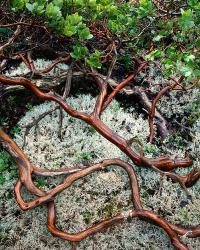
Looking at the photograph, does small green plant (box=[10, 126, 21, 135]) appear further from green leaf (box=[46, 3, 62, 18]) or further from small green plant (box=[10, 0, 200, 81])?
green leaf (box=[46, 3, 62, 18])

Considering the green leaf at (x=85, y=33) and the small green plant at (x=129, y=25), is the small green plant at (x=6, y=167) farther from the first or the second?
the green leaf at (x=85, y=33)

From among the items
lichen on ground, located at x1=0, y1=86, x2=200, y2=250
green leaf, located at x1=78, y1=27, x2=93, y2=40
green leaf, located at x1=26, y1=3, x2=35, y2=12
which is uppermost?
green leaf, located at x1=26, y1=3, x2=35, y2=12

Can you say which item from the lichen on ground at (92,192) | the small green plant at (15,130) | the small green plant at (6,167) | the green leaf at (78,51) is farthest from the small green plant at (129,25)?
the small green plant at (6,167)

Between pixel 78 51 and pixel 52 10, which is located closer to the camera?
pixel 52 10

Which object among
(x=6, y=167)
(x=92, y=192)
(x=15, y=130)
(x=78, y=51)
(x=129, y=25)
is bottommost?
(x=92, y=192)

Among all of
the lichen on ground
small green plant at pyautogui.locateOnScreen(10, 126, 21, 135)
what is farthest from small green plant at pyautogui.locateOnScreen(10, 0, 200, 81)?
small green plant at pyautogui.locateOnScreen(10, 126, 21, 135)

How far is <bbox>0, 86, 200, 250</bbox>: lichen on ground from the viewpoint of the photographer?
3350mm

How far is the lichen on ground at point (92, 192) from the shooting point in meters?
3.35

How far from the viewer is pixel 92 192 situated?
352cm

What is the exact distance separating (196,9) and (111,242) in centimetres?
200

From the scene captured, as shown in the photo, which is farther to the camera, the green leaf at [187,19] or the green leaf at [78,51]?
the green leaf at [78,51]

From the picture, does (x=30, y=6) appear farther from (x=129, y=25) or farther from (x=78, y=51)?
(x=129, y=25)

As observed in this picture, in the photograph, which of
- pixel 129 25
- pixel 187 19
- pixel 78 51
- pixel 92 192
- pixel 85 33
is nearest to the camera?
pixel 187 19

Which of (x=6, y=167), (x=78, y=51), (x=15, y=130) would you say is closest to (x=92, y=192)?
(x=6, y=167)
